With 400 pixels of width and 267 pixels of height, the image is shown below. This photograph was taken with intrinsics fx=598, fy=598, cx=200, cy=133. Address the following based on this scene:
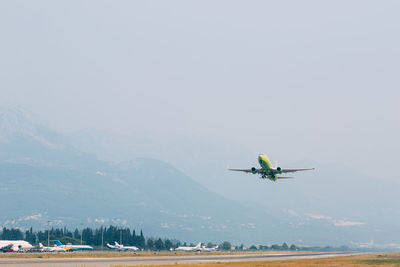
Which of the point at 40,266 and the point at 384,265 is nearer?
the point at 40,266

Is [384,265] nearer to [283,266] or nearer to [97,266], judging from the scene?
[283,266]

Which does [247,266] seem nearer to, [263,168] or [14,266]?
[263,168]

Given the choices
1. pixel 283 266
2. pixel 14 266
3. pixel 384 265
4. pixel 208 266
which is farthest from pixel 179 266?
pixel 384 265

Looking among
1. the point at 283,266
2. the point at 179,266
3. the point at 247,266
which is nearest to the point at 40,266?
the point at 179,266

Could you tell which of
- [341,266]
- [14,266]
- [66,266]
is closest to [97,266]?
[66,266]

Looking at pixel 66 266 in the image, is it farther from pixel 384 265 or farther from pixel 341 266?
pixel 384 265

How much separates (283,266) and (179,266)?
75.5 feet

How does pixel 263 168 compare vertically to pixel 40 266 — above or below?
above

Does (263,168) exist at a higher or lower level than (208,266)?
higher

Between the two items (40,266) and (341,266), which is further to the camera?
(341,266)

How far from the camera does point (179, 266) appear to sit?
424 feet

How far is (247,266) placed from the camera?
12975cm

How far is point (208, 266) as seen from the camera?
131375 millimetres

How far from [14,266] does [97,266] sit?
1724 cm
